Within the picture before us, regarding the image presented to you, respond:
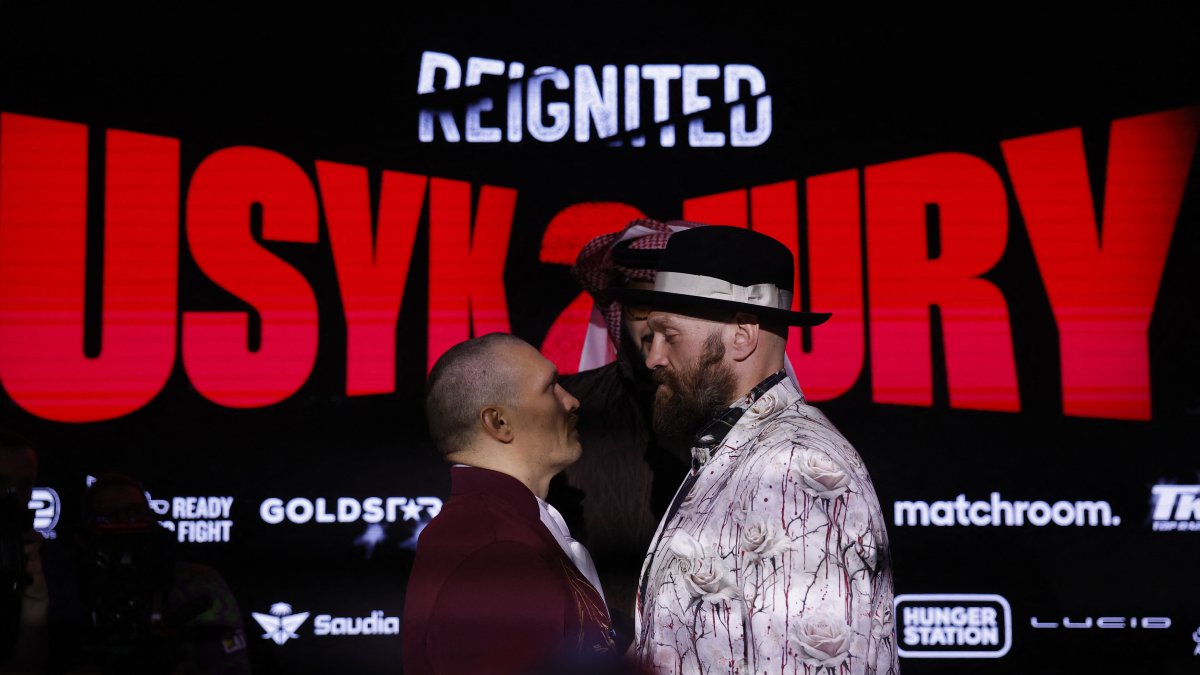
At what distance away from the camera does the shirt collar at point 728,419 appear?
1720mm

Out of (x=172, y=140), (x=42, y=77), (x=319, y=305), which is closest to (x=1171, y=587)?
(x=319, y=305)

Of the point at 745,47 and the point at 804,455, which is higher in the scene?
the point at 745,47

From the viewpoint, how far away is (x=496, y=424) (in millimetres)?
1913

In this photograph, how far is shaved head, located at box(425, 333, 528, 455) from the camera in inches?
75.4


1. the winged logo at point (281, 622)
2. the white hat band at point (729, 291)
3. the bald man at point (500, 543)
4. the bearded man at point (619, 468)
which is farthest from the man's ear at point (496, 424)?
the winged logo at point (281, 622)

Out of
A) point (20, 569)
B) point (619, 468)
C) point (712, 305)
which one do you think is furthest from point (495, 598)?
point (20, 569)

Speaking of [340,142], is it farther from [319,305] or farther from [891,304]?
[891,304]

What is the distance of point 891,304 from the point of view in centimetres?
326

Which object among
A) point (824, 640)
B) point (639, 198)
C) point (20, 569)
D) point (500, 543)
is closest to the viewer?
point (824, 640)

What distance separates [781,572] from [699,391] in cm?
36

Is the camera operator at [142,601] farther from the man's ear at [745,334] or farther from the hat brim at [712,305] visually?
the man's ear at [745,334]

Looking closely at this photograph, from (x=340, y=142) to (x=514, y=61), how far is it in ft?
1.91

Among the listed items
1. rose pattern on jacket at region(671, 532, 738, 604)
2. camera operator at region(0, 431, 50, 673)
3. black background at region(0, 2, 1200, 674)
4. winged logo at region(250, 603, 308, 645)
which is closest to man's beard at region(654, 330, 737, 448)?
rose pattern on jacket at region(671, 532, 738, 604)

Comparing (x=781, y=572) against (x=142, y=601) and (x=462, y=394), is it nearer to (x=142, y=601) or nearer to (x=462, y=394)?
(x=462, y=394)
